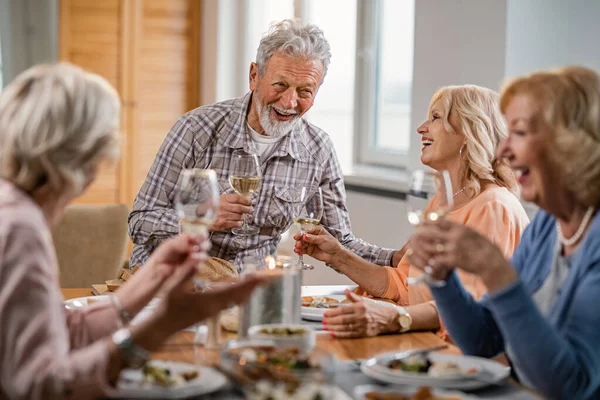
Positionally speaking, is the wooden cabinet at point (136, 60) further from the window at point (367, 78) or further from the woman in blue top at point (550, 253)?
the woman in blue top at point (550, 253)

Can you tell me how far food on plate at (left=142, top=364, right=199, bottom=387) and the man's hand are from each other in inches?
42.7

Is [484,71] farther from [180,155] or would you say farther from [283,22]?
[180,155]

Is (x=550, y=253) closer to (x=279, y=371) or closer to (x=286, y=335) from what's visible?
(x=286, y=335)

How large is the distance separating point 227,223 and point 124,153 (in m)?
3.62

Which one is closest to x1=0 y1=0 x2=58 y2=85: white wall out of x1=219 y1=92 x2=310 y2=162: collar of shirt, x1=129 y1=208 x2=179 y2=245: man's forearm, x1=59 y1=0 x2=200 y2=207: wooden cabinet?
x1=59 y1=0 x2=200 y2=207: wooden cabinet

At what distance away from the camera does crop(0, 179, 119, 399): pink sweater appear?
50.4 inches

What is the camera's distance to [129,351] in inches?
53.1

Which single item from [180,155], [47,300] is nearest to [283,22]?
[180,155]

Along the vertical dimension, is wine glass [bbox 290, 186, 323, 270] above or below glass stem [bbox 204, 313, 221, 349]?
above

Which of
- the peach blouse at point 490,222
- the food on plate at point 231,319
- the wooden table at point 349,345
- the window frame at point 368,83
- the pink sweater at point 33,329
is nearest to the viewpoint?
the pink sweater at point 33,329

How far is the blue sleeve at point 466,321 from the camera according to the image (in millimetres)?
1819

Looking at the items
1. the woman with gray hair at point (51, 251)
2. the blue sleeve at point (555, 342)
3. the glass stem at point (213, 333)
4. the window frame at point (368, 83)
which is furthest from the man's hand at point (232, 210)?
the window frame at point (368, 83)

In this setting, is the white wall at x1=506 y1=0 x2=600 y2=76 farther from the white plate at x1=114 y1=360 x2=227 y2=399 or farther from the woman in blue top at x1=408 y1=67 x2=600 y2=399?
the white plate at x1=114 y1=360 x2=227 y2=399

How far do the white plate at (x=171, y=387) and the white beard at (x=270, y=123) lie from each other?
1.63m
